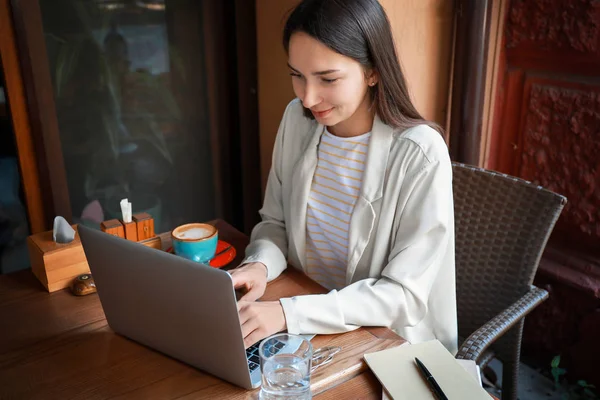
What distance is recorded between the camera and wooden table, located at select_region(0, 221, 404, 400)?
96cm

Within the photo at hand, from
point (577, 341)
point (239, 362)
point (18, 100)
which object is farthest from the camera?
point (577, 341)

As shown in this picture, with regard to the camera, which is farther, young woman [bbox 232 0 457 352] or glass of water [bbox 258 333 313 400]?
young woman [bbox 232 0 457 352]

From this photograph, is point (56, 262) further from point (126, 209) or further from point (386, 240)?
point (386, 240)

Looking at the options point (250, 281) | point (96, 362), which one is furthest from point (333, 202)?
point (96, 362)

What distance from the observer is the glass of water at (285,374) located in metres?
0.92

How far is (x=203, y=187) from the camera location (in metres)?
2.39

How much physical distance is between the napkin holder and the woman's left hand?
1.46 feet

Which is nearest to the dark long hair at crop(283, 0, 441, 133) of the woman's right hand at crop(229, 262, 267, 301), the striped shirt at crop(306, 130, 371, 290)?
the striped shirt at crop(306, 130, 371, 290)

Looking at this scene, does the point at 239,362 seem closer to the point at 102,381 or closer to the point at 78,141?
the point at 102,381

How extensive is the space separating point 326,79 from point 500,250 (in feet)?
2.09

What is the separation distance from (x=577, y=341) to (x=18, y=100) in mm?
2068

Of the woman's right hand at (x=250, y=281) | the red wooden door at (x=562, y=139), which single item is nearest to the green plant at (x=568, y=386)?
the red wooden door at (x=562, y=139)

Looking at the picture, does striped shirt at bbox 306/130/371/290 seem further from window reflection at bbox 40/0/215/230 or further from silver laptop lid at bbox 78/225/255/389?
window reflection at bbox 40/0/215/230

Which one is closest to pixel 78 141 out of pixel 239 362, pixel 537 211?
pixel 239 362
